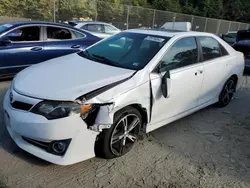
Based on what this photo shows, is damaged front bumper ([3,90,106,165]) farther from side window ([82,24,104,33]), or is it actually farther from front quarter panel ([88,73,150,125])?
side window ([82,24,104,33])

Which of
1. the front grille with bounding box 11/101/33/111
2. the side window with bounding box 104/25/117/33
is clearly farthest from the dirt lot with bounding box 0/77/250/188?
the side window with bounding box 104/25/117/33

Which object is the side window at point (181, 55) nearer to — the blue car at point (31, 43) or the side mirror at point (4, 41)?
the blue car at point (31, 43)

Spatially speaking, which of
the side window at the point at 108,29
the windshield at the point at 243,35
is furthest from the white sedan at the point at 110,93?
the side window at the point at 108,29

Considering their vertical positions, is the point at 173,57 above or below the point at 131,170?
above

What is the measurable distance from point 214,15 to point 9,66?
136 feet

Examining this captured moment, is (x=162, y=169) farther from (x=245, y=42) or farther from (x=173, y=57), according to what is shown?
(x=245, y=42)

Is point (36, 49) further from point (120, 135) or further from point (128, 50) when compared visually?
point (120, 135)

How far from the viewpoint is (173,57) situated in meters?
3.90

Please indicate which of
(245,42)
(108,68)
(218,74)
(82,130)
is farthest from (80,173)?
(245,42)

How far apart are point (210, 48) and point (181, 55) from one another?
954 mm

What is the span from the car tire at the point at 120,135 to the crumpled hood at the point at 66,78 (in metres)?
0.44

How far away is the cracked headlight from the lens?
279 centimetres

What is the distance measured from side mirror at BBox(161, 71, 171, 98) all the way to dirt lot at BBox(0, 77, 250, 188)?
0.73 metres

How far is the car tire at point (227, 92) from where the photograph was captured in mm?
5211
